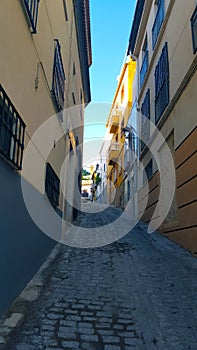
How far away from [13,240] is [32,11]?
10.1 ft

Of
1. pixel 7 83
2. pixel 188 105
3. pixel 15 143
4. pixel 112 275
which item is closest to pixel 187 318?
pixel 112 275

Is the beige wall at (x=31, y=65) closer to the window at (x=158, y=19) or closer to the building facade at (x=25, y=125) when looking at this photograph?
the building facade at (x=25, y=125)

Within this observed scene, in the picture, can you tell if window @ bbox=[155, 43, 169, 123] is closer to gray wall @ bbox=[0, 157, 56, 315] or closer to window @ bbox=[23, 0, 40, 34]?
window @ bbox=[23, 0, 40, 34]

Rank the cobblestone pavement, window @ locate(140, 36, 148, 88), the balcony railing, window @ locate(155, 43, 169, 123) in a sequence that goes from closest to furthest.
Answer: the cobblestone pavement → window @ locate(155, 43, 169, 123) → the balcony railing → window @ locate(140, 36, 148, 88)

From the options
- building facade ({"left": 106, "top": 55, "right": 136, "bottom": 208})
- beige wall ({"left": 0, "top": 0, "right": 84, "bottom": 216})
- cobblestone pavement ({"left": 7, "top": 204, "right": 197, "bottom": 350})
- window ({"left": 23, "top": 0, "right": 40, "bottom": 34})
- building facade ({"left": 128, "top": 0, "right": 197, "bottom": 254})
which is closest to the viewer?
cobblestone pavement ({"left": 7, "top": 204, "right": 197, "bottom": 350})

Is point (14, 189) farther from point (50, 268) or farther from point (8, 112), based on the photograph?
point (50, 268)

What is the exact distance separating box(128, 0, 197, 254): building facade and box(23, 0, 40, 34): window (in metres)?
3.39

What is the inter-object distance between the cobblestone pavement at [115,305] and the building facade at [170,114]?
129 centimetres

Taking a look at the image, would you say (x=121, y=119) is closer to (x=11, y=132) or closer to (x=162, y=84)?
(x=162, y=84)

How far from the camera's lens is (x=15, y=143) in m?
3.64

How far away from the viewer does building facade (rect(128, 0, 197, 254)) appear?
648 cm

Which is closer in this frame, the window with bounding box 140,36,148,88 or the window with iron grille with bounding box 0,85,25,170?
the window with iron grille with bounding box 0,85,25,170

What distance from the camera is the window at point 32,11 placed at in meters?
3.84

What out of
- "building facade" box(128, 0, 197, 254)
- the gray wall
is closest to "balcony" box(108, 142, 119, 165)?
"building facade" box(128, 0, 197, 254)
